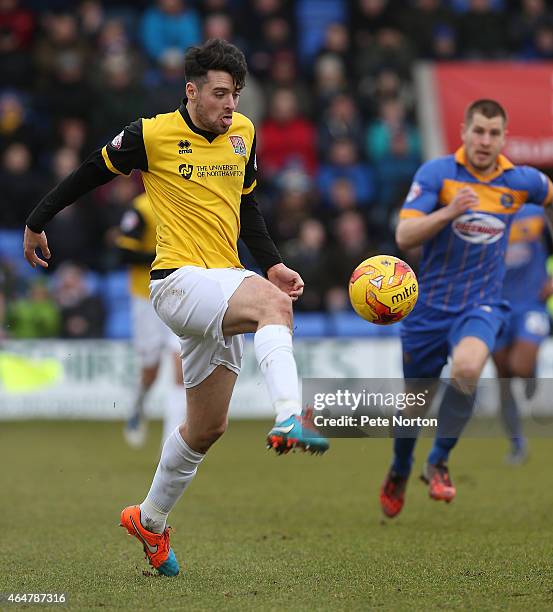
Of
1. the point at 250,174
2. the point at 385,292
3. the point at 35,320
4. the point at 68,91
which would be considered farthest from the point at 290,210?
the point at 250,174

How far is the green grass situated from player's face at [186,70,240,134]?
2.20 metres

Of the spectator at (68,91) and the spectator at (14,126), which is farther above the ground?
the spectator at (68,91)

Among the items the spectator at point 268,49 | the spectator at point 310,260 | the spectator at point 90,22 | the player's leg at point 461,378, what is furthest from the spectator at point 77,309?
the player's leg at point 461,378

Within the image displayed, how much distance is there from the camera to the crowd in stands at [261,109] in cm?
1596

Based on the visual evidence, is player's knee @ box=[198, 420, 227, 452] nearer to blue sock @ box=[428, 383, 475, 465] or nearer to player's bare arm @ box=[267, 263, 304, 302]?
player's bare arm @ box=[267, 263, 304, 302]

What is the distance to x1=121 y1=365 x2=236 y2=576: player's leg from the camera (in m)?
5.94

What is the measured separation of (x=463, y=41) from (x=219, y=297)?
14446mm

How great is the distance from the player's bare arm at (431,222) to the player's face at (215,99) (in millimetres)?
1984

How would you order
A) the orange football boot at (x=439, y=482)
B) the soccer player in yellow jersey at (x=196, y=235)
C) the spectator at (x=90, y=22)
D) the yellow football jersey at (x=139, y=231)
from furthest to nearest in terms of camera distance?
the spectator at (x=90, y=22), the yellow football jersey at (x=139, y=231), the orange football boot at (x=439, y=482), the soccer player in yellow jersey at (x=196, y=235)

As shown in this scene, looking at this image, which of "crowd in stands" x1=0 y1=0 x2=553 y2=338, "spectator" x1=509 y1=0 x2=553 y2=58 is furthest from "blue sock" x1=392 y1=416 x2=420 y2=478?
"spectator" x1=509 y1=0 x2=553 y2=58

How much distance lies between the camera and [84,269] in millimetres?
16625

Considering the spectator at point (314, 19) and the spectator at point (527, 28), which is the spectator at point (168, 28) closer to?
the spectator at point (314, 19)

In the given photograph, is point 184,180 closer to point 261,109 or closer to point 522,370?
point 522,370

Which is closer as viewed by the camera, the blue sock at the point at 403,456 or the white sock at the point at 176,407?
the blue sock at the point at 403,456
